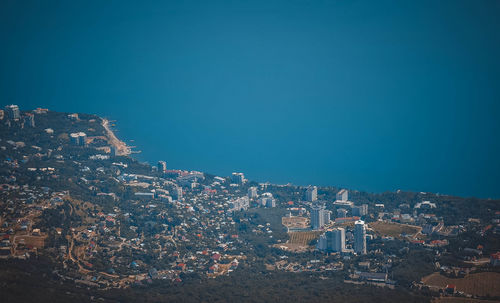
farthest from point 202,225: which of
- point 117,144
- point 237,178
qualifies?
point 117,144

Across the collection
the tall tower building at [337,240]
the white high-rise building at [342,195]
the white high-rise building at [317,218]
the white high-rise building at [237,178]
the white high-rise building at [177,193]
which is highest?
the white high-rise building at [237,178]

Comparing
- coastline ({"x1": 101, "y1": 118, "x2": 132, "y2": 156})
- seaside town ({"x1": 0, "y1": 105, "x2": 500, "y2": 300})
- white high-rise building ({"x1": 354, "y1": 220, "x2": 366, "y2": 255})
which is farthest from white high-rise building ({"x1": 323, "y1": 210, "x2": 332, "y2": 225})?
coastline ({"x1": 101, "y1": 118, "x2": 132, "y2": 156})

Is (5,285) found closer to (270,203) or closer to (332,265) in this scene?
(332,265)

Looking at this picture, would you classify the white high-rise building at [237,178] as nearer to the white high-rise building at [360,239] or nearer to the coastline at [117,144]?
the coastline at [117,144]

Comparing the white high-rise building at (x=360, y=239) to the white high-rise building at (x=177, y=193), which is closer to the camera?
the white high-rise building at (x=360, y=239)

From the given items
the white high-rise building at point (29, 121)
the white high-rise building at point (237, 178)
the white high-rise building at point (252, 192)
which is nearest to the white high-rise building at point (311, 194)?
the white high-rise building at point (252, 192)

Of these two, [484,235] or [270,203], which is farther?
[270,203]

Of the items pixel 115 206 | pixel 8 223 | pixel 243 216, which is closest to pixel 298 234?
pixel 243 216

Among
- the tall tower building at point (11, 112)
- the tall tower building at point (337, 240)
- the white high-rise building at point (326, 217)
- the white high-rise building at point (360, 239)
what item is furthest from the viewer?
the tall tower building at point (11, 112)
